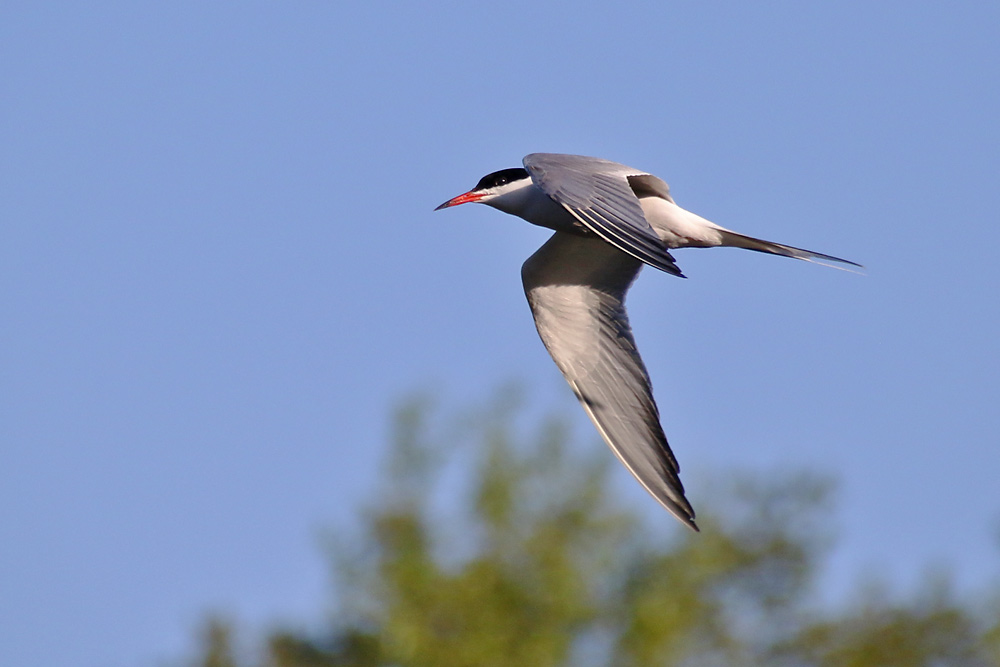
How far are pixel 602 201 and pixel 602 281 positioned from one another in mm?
1745

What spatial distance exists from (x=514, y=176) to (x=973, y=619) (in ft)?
50.4

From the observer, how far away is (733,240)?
716cm

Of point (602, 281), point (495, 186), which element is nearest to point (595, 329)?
point (602, 281)

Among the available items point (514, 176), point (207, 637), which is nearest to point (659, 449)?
point (514, 176)

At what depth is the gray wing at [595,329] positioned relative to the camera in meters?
7.43

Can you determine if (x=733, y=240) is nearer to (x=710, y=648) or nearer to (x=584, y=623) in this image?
(x=584, y=623)

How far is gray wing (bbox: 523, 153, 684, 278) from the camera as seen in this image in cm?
571

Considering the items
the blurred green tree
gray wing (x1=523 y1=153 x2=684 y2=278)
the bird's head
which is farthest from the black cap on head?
the blurred green tree

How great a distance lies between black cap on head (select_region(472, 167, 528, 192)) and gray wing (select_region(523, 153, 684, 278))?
668 millimetres

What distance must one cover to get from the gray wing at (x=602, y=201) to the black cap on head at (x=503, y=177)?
0.67 metres

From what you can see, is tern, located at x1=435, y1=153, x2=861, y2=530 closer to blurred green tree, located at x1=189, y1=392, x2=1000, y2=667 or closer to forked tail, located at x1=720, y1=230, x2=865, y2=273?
forked tail, located at x1=720, y1=230, x2=865, y2=273

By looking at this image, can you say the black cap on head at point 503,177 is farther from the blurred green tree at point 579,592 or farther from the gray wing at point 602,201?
the blurred green tree at point 579,592

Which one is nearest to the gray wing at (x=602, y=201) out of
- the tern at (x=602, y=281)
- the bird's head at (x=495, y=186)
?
the tern at (x=602, y=281)

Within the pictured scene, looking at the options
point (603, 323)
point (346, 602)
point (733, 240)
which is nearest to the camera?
point (733, 240)
